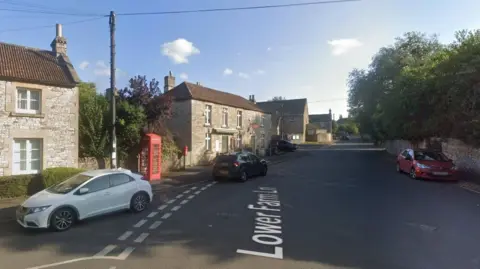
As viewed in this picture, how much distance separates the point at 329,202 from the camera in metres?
10.1

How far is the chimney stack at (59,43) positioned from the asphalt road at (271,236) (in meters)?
10.5

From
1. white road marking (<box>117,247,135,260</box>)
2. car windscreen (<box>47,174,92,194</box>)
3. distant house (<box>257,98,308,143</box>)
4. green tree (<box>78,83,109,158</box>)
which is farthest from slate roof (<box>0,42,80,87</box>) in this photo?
distant house (<box>257,98,308,143</box>)

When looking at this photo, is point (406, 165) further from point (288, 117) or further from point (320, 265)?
point (288, 117)

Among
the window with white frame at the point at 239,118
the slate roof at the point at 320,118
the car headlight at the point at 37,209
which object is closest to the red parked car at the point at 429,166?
the car headlight at the point at 37,209

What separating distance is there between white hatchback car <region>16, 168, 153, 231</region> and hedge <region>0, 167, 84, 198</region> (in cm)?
411

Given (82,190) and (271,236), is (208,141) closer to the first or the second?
(82,190)

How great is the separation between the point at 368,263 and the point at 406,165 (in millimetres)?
14594

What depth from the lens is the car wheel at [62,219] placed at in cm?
729

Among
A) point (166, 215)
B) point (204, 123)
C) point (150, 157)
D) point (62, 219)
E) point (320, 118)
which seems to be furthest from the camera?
point (320, 118)

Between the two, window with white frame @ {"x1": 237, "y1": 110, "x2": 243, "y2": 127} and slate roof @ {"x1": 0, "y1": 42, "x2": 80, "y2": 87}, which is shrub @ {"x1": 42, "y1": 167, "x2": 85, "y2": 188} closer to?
slate roof @ {"x1": 0, "y1": 42, "x2": 80, "y2": 87}

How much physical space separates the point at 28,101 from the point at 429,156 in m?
20.1

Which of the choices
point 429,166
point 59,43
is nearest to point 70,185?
point 59,43

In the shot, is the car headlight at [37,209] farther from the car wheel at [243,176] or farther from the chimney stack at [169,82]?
the chimney stack at [169,82]

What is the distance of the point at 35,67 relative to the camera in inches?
546
